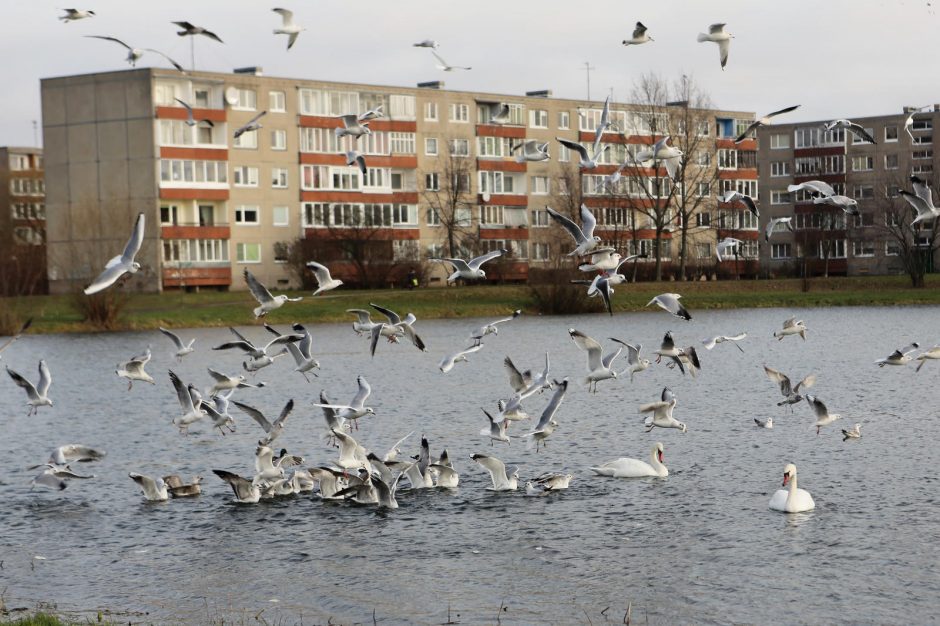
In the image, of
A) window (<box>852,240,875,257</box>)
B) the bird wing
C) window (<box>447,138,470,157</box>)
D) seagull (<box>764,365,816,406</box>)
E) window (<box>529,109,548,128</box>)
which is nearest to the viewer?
the bird wing

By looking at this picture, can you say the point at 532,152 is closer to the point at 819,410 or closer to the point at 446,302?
the point at 819,410

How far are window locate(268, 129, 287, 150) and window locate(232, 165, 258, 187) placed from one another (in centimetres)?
265

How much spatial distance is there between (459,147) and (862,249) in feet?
160

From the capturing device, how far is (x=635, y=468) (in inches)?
969

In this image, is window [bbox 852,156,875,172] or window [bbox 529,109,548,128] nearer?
window [bbox 529,109,548,128]

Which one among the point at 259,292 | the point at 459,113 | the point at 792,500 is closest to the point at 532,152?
the point at 259,292

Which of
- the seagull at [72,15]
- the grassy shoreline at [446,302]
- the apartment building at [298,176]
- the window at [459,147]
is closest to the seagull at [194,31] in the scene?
the seagull at [72,15]

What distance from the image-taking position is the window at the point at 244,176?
106062 millimetres

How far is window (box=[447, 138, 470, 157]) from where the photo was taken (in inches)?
4577

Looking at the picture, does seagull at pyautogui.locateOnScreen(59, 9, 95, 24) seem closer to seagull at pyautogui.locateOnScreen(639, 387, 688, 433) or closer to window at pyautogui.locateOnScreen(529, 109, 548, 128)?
seagull at pyautogui.locateOnScreen(639, 387, 688, 433)

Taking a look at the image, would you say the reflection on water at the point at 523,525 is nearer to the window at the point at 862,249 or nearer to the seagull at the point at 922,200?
the seagull at the point at 922,200

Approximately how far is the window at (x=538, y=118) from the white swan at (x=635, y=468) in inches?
3891

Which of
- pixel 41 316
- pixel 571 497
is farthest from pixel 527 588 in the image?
pixel 41 316

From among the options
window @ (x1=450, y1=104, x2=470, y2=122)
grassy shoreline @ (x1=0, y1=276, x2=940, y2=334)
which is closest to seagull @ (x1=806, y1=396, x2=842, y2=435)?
grassy shoreline @ (x1=0, y1=276, x2=940, y2=334)
